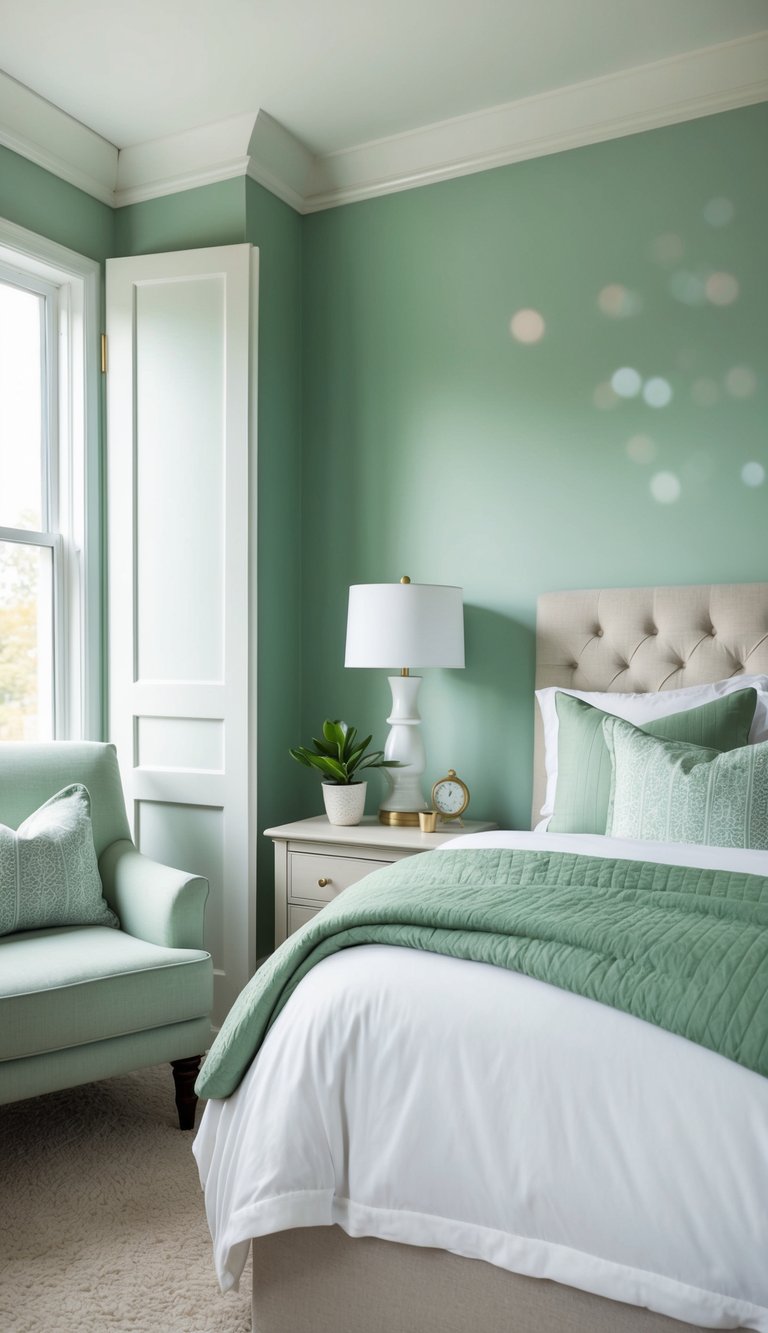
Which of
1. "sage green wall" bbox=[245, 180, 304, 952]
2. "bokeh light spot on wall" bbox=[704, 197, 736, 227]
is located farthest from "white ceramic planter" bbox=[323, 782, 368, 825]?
"bokeh light spot on wall" bbox=[704, 197, 736, 227]

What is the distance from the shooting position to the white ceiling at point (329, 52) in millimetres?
2713

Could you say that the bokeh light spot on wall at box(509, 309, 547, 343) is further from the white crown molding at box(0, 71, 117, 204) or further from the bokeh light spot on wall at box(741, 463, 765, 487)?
the white crown molding at box(0, 71, 117, 204)

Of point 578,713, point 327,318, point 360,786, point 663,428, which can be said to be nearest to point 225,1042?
point 578,713

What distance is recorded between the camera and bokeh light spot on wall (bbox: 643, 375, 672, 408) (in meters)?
3.02

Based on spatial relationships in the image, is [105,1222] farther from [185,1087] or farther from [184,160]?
[184,160]

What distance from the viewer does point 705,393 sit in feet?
9.73

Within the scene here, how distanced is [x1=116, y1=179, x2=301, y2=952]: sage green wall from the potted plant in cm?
26

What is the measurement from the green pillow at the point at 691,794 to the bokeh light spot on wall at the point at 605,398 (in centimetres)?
123

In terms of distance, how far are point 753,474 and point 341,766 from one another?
1512 mm

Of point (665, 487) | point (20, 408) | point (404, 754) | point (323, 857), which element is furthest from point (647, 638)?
point (20, 408)

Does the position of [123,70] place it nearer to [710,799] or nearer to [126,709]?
[126,709]

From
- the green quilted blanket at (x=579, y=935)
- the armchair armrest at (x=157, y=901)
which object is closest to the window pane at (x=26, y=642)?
the armchair armrest at (x=157, y=901)

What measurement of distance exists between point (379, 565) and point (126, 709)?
1001mm

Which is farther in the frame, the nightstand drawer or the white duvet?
the nightstand drawer
